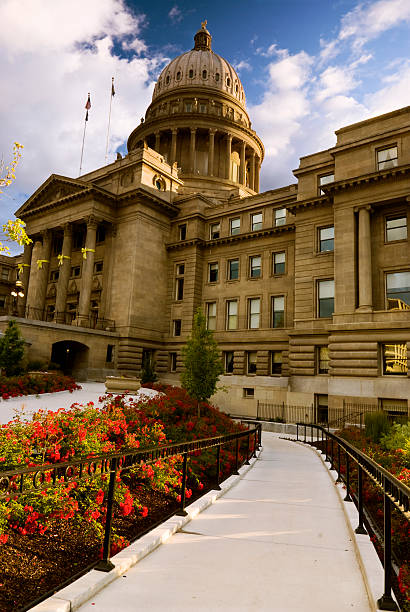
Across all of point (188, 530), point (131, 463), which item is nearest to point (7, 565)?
point (131, 463)

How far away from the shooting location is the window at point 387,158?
27578 mm

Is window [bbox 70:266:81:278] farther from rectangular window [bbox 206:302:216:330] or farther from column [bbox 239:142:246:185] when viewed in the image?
column [bbox 239:142:246:185]

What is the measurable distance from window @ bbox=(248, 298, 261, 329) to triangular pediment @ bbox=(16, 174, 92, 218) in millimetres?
19125

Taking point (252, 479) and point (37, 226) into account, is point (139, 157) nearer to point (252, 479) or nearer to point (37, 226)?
point (37, 226)

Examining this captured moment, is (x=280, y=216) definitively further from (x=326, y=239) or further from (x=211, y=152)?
(x=211, y=152)

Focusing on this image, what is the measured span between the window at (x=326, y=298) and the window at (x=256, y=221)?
1063cm

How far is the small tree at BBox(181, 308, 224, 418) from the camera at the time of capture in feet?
67.3

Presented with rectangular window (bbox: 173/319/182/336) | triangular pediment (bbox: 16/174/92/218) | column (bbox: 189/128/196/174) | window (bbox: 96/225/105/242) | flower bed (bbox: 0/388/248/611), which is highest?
column (bbox: 189/128/196/174)

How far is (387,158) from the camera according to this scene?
2780 centimetres

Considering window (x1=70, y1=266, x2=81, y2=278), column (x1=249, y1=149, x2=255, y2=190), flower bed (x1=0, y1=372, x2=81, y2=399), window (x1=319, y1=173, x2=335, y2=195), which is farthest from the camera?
column (x1=249, y1=149, x2=255, y2=190)

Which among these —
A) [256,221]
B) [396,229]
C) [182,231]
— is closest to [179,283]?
[182,231]

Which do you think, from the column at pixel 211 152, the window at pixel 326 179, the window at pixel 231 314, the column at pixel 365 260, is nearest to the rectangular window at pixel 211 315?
the window at pixel 231 314

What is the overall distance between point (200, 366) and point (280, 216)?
70.3ft

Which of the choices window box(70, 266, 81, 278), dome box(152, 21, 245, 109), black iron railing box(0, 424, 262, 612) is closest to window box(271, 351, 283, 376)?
window box(70, 266, 81, 278)
